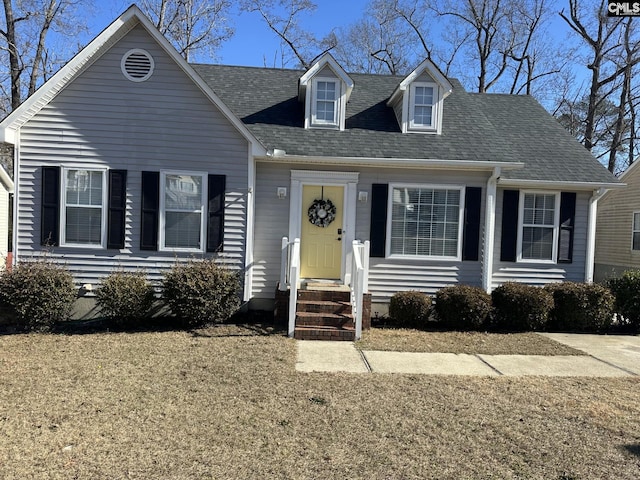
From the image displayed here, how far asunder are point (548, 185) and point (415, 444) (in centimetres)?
726

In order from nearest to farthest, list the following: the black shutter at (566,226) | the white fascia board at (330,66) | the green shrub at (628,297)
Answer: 1. the green shrub at (628,297)
2. the white fascia board at (330,66)
3. the black shutter at (566,226)

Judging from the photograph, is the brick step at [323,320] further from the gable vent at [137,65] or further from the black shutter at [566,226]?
the gable vent at [137,65]

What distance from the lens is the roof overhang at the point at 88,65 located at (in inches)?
310

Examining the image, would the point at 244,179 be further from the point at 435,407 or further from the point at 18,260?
the point at 435,407

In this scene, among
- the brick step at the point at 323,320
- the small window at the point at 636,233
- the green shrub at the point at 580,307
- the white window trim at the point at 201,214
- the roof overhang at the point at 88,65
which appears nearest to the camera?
the brick step at the point at 323,320

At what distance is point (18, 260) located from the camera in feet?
26.4

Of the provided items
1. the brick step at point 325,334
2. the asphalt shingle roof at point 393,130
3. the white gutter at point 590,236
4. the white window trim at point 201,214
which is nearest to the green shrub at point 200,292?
the white window trim at point 201,214

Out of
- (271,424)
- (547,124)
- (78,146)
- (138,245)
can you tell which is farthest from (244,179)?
(547,124)

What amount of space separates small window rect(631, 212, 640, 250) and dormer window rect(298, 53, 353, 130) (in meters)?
11.1

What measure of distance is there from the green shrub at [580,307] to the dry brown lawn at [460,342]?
0.87 meters

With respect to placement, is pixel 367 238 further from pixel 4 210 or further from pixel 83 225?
pixel 4 210

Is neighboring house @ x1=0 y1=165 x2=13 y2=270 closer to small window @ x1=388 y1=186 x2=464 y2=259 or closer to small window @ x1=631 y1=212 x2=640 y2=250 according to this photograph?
small window @ x1=388 y1=186 x2=464 y2=259

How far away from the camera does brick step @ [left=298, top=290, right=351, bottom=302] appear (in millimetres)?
8203

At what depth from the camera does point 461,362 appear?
6.46 m
